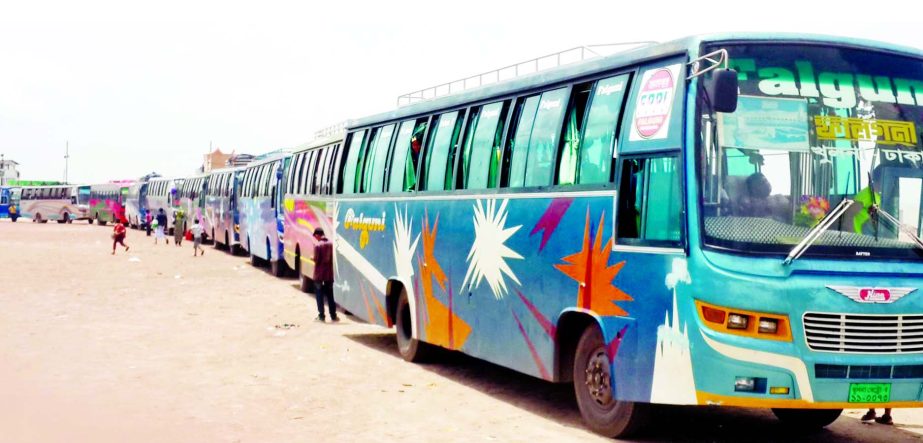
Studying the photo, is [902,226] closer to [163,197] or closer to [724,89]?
[724,89]

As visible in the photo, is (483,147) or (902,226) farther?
(483,147)

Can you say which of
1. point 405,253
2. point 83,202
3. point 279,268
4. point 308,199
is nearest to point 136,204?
point 83,202

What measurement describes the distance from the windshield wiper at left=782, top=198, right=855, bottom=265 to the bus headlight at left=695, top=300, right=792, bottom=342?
1.30ft

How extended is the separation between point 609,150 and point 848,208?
189 cm

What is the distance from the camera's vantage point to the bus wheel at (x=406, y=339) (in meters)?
13.3

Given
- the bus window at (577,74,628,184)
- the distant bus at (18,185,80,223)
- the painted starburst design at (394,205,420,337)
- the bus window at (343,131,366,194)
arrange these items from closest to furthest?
the bus window at (577,74,628,184)
the painted starburst design at (394,205,420,337)
the bus window at (343,131,366,194)
the distant bus at (18,185,80,223)

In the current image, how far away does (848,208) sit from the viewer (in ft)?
25.4

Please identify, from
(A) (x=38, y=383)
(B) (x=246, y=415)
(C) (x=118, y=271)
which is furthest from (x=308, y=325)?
(C) (x=118, y=271)

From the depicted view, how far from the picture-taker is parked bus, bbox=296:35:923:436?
746 centimetres

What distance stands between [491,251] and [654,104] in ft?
10.2

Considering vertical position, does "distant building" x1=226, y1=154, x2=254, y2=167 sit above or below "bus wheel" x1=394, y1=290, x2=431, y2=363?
above

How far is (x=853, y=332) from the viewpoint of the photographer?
7500 mm

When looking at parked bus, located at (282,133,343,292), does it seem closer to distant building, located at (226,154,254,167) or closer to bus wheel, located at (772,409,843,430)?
bus wheel, located at (772,409,843,430)

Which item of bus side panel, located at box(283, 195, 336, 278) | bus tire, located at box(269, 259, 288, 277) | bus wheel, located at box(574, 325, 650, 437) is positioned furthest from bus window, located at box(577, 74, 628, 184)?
bus tire, located at box(269, 259, 288, 277)
